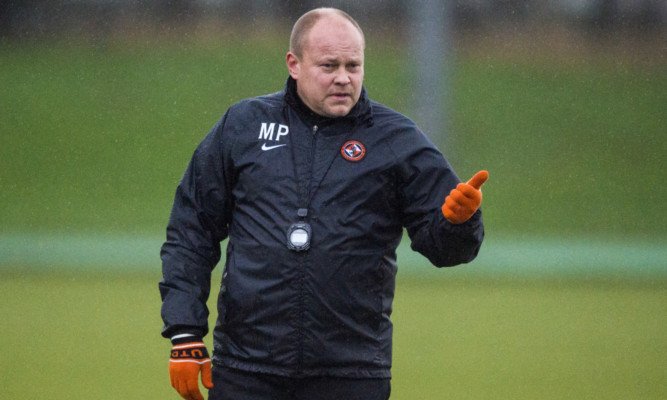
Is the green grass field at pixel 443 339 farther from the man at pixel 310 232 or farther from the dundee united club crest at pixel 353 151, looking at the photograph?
the dundee united club crest at pixel 353 151

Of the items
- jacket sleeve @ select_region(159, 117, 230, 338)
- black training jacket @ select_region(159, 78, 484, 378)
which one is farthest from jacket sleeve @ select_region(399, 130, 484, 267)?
jacket sleeve @ select_region(159, 117, 230, 338)

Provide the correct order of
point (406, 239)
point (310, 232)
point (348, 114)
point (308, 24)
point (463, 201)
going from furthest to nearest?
point (406, 239), point (308, 24), point (348, 114), point (310, 232), point (463, 201)

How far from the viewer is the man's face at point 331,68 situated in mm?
2908

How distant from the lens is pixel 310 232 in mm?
2814

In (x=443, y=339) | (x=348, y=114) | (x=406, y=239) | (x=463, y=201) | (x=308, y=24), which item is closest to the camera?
(x=463, y=201)

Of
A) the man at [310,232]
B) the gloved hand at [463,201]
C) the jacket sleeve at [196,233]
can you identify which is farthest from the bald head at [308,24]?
the gloved hand at [463,201]

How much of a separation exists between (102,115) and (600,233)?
10573mm

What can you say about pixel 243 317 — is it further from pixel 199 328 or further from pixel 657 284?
pixel 657 284

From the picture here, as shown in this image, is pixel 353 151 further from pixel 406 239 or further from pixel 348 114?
pixel 406 239

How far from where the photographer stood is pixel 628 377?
5727 mm

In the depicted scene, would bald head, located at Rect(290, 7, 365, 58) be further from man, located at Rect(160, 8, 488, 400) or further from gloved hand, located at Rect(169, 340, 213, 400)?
gloved hand, located at Rect(169, 340, 213, 400)

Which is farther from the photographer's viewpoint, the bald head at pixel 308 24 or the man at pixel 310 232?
the bald head at pixel 308 24

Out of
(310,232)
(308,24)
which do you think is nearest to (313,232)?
(310,232)

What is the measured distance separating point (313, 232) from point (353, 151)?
24 cm
